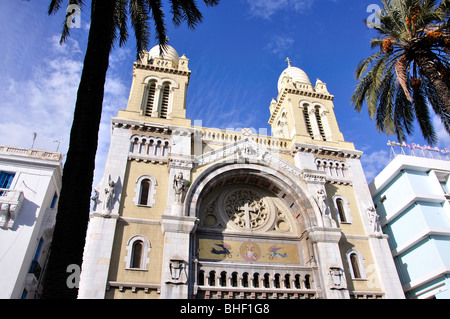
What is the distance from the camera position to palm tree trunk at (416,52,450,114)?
44.7 ft

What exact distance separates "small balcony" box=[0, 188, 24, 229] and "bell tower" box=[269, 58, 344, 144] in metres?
16.2

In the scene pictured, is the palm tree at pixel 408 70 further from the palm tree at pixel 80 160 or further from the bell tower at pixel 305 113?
the palm tree at pixel 80 160

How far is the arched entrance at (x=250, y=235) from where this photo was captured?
648 inches

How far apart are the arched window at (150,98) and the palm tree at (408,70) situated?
1230 centimetres

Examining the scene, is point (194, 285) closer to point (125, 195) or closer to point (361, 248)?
point (125, 195)

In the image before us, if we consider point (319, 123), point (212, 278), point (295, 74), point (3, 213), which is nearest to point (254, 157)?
point (212, 278)

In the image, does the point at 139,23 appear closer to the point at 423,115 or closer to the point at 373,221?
the point at 423,115

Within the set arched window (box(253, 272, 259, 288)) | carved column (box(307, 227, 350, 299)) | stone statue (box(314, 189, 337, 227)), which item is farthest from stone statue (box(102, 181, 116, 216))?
stone statue (box(314, 189, 337, 227))

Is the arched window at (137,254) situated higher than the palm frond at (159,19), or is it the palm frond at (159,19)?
the palm frond at (159,19)

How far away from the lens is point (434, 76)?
14.2m

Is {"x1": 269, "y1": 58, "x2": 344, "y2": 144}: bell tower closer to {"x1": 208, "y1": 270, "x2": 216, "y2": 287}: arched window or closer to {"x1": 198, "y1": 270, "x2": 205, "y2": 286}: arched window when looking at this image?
{"x1": 208, "y1": 270, "x2": 216, "y2": 287}: arched window

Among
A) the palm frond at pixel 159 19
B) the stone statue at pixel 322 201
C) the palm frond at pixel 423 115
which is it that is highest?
the palm frond at pixel 159 19

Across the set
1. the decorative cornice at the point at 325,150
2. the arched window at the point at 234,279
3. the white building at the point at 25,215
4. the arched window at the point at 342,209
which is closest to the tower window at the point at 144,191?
the white building at the point at 25,215

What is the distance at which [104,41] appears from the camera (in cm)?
992
